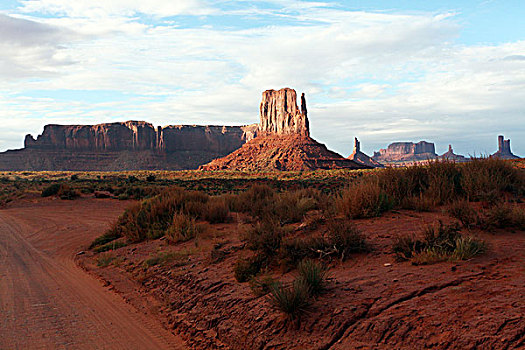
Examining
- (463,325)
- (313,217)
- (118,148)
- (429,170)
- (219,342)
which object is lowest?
(219,342)

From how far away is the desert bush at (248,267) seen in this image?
7203 millimetres

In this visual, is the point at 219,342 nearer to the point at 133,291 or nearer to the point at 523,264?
the point at 133,291

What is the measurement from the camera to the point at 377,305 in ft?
16.5

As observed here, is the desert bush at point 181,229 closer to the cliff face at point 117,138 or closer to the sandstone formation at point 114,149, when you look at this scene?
the sandstone formation at point 114,149

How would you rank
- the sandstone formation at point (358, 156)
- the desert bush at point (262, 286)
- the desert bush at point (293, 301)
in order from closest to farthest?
the desert bush at point (293, 301) < the desert bush at point (262, 286) < the sandstone formation at point (358, 156)

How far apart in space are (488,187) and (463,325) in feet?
20.0

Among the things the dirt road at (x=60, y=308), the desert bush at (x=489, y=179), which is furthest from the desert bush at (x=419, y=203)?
the dirt road at (x=60, y=308)

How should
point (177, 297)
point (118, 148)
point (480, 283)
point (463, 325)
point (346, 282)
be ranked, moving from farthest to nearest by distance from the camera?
point (118, 148) < point (177, 297) < point (346, 282) < point (480, 283) < point (463, 325)

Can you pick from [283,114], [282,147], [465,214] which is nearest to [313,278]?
[465,214]

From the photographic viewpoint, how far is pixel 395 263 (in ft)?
20.8

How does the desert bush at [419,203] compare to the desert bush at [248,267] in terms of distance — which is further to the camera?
the desert bush at [419,203]

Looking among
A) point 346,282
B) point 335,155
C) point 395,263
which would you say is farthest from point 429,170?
point 335,155

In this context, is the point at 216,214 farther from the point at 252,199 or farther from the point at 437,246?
the point at 437,246

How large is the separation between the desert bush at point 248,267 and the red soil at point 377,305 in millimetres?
204
